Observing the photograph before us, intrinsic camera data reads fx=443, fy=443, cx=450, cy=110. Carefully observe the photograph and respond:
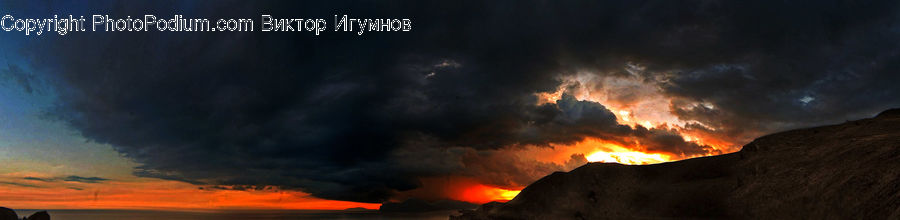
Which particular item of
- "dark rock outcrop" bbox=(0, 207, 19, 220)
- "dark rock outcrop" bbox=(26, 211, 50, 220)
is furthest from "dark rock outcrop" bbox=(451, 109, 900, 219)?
"dark rock outcrop" bbox=(0, 207, 19, 220)

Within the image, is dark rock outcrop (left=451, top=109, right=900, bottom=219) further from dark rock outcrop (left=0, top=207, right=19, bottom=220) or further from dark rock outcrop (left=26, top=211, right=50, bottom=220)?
dark rock outcrop (left=0, top=207, right=19, bottom=220)

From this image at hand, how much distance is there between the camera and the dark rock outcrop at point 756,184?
29.4 m

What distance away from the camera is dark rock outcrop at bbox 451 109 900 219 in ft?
96.4

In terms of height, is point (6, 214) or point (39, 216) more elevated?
point (6, 214)

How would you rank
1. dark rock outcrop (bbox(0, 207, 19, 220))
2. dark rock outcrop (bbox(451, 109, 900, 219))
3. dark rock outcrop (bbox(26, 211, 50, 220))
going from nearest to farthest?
dark rock outcrop (bbox(451, 109, 900, 219))
dark rock outcrop (bbox(0, 207, 19, 220))
dark rock outcrop (bbox(26, 211, 50, 220))

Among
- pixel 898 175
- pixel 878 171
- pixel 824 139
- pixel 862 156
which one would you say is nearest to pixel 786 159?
pixel 824 139

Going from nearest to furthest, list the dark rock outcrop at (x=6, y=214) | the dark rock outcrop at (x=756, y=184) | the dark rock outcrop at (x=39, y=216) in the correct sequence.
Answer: the dark rock outcrop at (x=756, y=184)
the dark rock outcrop at (x=6, y=214)
the dark rock outcrop at (x=39, y=216)

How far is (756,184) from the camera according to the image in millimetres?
46594

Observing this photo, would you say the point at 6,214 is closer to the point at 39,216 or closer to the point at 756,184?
the point at 39,216

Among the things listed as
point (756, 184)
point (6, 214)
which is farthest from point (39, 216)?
point (756, 184)

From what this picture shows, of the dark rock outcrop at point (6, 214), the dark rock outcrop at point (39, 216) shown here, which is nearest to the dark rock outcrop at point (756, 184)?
the dark rock outcrop at point (39, 216)

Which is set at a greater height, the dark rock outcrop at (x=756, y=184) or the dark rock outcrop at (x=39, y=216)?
the dark rock outcrop at (x=756, y=184)

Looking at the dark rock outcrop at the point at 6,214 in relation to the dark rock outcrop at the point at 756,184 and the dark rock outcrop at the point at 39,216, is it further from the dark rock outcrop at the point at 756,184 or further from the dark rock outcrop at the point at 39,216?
the dark rock outcrop at the point at 756,184

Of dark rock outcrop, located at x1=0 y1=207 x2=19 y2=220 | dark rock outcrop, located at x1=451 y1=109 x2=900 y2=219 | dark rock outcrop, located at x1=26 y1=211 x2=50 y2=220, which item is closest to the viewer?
dark rock outcrop, located at x1=451 y1=109 x2=900 y2=219
